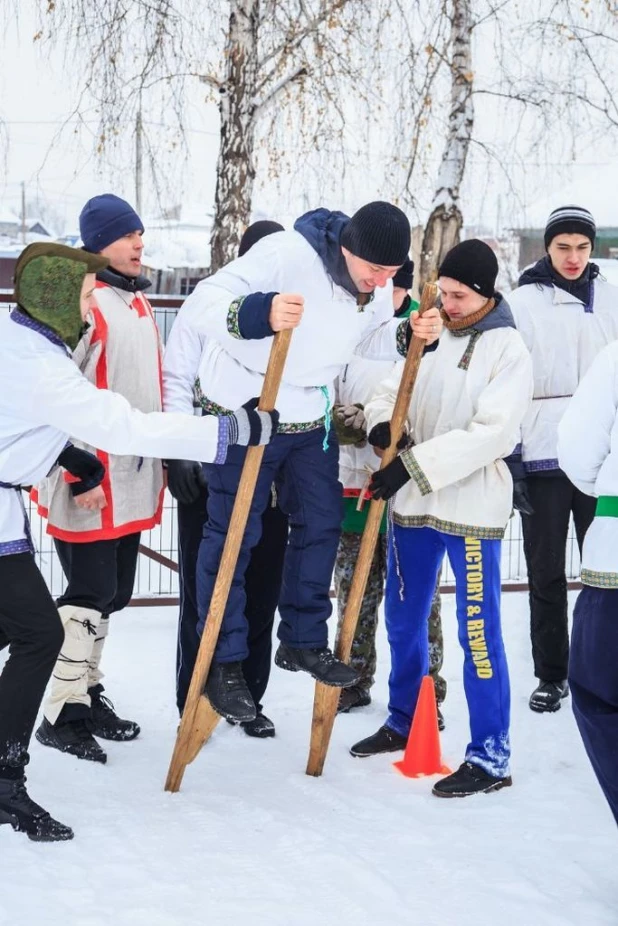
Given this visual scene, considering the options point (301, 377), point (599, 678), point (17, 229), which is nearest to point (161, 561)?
point (301, 377)

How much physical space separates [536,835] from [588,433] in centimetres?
144

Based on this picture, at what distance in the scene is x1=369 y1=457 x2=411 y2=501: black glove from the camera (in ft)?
13.1

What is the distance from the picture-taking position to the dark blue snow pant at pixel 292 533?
12.8 ft

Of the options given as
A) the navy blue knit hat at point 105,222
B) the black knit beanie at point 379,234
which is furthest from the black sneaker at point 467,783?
the navy blue knit hat at point 105,222

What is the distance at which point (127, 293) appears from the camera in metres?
4.31

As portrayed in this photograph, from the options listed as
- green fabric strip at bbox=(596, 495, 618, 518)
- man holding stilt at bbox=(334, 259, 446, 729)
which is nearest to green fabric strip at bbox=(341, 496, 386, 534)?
man holding stilt at bbox=(334, 259, 446, 729)

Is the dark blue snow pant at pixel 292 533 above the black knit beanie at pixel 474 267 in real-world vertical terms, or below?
below

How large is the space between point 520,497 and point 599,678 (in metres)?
1.62

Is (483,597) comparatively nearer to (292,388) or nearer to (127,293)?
(292,388)

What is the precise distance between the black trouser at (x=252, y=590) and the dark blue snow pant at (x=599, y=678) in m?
1.65

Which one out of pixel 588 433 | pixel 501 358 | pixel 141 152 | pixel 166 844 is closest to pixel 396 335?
pixel 501 358

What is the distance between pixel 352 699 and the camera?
4.98 metres

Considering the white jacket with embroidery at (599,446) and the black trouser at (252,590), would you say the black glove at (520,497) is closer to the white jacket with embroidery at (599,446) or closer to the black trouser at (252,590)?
the black trouser at (252,590)

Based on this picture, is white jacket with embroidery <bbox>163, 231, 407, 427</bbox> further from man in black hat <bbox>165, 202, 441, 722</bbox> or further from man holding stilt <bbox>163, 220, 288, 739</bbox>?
man holding stilt <bbox>163, 220, 288, 739</bbox>
